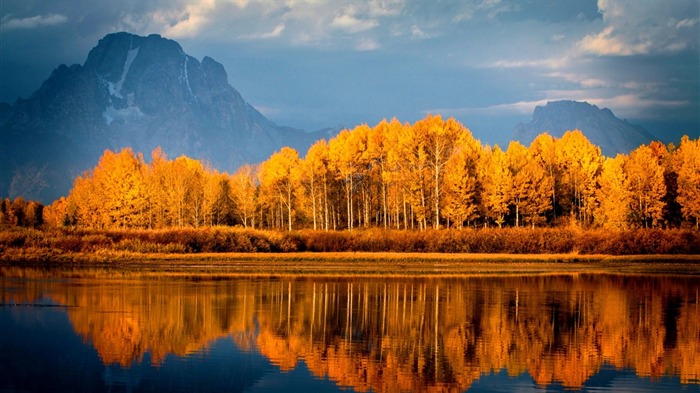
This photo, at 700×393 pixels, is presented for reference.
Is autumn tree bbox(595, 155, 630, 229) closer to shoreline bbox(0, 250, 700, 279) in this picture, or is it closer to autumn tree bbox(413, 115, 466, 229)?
autumn tree bbox(413, 115, 466, 229)

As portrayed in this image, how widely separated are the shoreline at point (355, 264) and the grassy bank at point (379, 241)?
2.45m

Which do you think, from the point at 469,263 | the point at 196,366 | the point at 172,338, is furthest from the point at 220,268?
the point at 196,366

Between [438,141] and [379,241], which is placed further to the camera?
[438,141]

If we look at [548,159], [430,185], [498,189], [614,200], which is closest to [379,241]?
[430,185]

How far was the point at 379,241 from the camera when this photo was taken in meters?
61.6

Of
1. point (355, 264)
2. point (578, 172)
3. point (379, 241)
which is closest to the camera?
point (355, 264)

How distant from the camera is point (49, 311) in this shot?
95.0 feet

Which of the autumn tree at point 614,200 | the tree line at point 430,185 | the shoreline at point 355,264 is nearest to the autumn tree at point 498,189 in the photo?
the tree line at point 430,185

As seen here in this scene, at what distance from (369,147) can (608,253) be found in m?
33.2

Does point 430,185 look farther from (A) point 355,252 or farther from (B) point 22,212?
(B) point 22,212

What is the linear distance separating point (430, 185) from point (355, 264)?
2741 centimetres

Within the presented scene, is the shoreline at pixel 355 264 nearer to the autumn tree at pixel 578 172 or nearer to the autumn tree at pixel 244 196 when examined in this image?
the autumn tree at pixel 578 172

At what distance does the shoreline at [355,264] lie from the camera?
49688 millimetres

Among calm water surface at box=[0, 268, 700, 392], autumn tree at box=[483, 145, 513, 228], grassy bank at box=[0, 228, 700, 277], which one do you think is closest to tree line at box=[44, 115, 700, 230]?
autumn tree at box=[483, 145, 513, 228]
